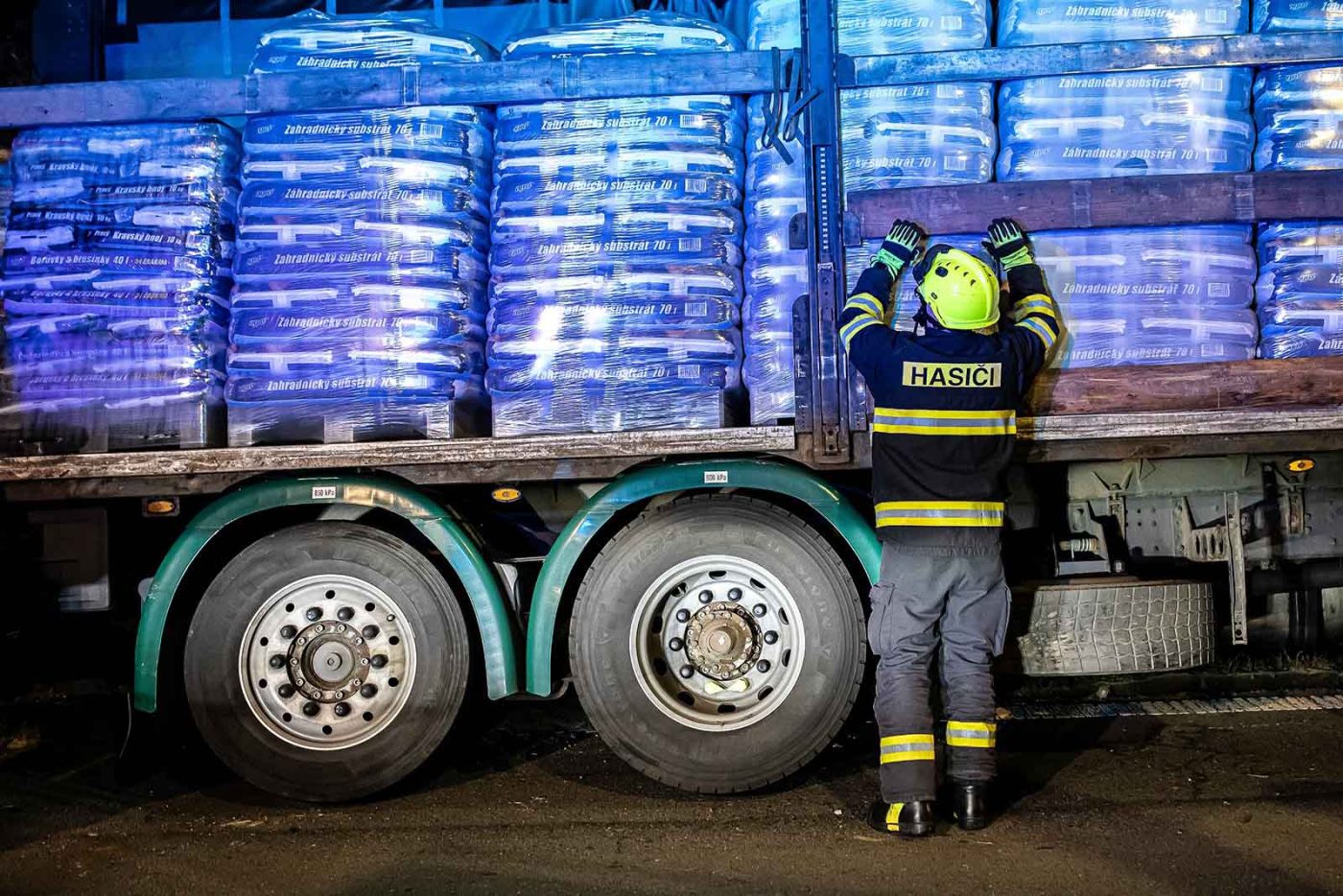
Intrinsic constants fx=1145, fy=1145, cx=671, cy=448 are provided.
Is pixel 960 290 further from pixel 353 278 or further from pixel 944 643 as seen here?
pixel 353 278

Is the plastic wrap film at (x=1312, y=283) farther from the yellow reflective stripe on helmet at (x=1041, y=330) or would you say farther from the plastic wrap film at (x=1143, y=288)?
the yellow reflective stripe on helmet at (x=1041, y=330)

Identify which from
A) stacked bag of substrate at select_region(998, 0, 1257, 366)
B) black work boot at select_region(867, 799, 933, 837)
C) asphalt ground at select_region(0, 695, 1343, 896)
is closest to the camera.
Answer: asphalt ground at select_region(0, 695, 1343, 896)

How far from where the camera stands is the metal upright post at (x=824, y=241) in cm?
424

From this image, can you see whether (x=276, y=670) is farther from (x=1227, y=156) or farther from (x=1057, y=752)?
(x=1227, y=156)

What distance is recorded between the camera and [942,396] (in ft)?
13.4

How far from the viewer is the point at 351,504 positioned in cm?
445

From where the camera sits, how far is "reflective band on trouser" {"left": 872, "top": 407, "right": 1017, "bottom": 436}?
161 inches

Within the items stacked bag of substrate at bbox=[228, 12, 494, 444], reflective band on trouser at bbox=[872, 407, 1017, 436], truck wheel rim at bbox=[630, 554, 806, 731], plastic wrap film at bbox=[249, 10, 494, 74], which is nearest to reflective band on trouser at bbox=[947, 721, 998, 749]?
truck wheel rim at bbox=[630, 554, 806, 731]

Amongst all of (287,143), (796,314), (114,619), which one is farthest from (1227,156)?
(114,619)

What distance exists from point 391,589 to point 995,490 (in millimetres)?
2305

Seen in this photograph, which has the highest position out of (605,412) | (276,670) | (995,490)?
(605,412)

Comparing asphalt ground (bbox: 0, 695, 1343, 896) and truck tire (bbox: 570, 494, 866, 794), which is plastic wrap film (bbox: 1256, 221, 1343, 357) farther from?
truck tire (bbox: 570, 494, 866, 794)

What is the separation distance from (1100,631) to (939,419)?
45.4 inches

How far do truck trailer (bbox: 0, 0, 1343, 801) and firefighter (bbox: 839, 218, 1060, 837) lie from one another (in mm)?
173
